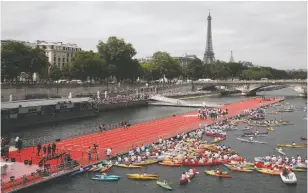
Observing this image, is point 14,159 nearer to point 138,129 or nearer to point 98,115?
point 138,129

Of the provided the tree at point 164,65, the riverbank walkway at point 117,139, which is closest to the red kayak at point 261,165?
the riverbank walkway at point 117,139

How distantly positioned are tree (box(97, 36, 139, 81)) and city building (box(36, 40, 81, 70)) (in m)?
47.5

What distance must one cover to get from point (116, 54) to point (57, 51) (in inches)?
2306

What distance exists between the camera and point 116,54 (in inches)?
5281

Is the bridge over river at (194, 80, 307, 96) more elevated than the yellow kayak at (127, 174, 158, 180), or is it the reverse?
the bridge over river at (194, 80, 307, 96)

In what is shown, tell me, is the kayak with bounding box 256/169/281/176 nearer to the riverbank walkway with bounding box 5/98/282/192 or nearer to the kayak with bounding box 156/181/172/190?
the kayak with bounding box 156/181/172/190

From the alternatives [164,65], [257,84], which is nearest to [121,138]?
[257,84]

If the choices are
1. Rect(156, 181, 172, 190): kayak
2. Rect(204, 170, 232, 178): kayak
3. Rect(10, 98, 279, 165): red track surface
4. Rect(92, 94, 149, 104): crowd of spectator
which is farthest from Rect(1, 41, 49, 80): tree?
Rect(156, 181, 172, 190): kayak

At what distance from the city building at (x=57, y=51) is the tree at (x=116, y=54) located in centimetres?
4754

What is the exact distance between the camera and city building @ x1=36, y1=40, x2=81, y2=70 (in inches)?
7077

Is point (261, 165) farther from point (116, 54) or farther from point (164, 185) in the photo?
point (116, 54)

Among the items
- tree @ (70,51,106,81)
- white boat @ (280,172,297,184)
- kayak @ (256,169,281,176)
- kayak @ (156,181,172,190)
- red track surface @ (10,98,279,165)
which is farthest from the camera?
tree @ (70,51,106,81)

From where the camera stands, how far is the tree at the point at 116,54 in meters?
135

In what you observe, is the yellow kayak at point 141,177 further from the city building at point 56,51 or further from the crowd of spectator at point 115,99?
the city building at point 56,51
